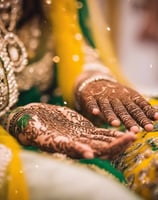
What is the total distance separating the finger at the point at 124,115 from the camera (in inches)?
27.4

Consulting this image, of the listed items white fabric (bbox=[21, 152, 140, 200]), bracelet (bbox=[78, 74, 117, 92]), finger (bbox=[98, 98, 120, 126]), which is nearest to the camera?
white fabric (bbox=[21, 152, 140, 200])

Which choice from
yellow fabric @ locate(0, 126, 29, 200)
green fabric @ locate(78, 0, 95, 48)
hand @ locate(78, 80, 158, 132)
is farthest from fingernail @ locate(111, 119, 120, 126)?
green fabric @ locate(78, 0, 95, 48)

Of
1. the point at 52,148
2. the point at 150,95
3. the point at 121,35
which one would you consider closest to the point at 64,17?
the point at 150,95

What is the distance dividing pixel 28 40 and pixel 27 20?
0.03m

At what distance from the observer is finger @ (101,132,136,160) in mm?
614

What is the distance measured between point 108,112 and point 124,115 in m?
0.02

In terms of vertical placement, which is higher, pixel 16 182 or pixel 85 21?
pixel 85 21

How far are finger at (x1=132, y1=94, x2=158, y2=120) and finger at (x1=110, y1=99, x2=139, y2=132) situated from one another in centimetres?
2

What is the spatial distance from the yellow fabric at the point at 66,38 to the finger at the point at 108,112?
0.43 feet

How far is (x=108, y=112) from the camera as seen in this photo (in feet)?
2.40

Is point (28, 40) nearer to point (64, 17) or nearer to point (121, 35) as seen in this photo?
point (64, 17)

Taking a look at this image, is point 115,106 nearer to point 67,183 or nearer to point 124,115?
point 124,115

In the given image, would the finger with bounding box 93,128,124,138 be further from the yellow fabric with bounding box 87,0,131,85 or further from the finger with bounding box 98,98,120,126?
the yellow fabric with bounding box 87,0,131,85

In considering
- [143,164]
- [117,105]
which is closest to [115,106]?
[117,105]
